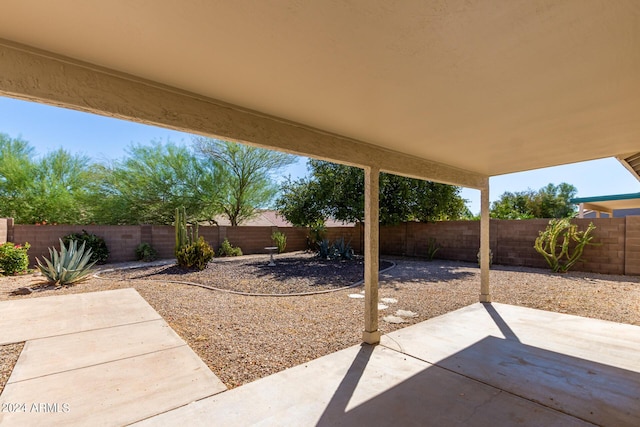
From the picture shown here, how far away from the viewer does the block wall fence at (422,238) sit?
8.48m

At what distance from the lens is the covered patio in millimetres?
1619

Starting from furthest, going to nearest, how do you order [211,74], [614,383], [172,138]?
1. [172,138]
2. [614,383]
3. [211,74]

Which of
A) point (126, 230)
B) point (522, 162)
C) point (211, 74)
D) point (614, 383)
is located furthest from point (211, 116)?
point (126, 230)

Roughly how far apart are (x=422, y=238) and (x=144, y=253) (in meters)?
11.0

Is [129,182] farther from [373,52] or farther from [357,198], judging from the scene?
[373,52]

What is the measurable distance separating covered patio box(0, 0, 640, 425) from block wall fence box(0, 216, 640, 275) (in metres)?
6.41

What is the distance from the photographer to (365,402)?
8.50ft

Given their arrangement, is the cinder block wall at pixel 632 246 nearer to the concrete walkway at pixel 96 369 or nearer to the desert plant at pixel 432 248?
the desert plant at pixel 432 248

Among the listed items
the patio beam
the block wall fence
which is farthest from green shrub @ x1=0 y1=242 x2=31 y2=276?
the patio beam

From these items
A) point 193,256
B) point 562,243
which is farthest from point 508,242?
point 193,256

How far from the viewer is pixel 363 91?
2.44m

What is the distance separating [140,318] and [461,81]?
520 cm

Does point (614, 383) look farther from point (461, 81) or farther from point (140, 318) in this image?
point (140, 318)

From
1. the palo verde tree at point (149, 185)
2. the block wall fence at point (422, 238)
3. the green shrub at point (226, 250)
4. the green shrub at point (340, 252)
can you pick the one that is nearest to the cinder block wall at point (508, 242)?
the block wall fence at point (422, 238)
